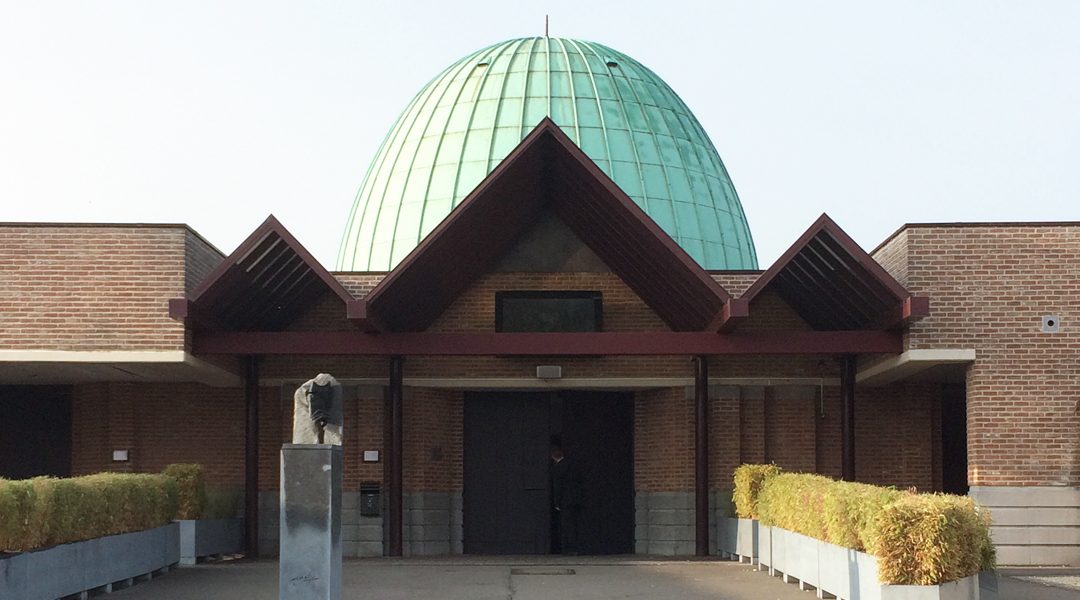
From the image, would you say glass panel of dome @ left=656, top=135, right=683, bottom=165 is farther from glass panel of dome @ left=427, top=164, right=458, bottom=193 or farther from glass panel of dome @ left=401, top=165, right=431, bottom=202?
glass panel of dome @ left=401, top=165, right=431, bottom=202

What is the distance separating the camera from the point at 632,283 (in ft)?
87.0

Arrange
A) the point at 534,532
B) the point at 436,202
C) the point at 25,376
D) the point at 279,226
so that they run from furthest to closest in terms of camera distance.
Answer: the point at 436,202 → the point at 534,532 → the point at 25,376 → the point at 279,226

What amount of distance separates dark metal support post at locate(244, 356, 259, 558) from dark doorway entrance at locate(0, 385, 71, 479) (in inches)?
171

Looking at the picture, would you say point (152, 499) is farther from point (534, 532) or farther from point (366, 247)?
point (366, 247)

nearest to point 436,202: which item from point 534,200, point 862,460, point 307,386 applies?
point 534,200

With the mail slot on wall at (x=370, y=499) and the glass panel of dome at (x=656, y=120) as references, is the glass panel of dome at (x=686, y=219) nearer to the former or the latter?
the glass panel of dome at (x=656, y=120)

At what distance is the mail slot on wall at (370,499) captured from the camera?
86.1ft

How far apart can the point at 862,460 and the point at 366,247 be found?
53.1 feet

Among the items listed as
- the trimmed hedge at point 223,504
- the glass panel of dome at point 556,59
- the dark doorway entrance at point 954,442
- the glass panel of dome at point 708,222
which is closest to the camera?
the trimmed hedge at point 223,504

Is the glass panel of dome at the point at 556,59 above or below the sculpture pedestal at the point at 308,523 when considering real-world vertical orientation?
above

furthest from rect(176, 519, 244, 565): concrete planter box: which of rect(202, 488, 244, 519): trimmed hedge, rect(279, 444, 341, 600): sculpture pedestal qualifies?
rect(279, 444, 341, 600): sculpture pedestal

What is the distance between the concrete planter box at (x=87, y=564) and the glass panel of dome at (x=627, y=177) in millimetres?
16725

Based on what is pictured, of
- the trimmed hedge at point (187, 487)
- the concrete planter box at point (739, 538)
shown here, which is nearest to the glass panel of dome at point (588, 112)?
the concrete planter box at point (739, 538)

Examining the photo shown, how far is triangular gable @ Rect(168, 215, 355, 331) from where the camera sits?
2242cm
